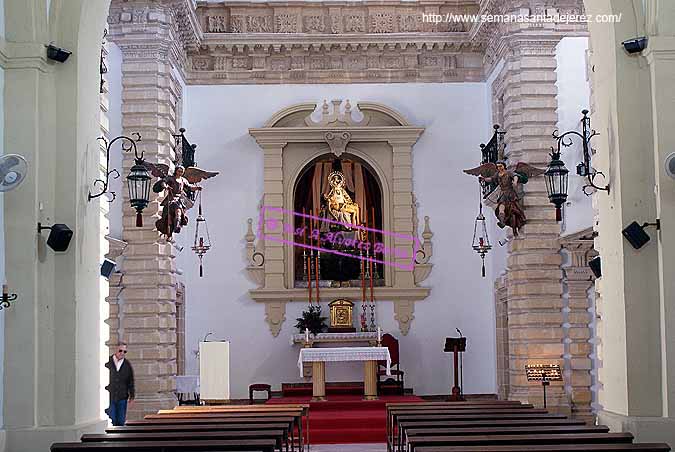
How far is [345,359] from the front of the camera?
20.4 metres

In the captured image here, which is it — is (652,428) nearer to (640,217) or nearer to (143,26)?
(640,217)

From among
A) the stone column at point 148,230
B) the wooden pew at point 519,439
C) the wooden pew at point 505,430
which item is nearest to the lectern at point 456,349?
the stone column at point 148,230

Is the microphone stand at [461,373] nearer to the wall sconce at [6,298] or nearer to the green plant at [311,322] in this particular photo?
the green plant at [311,322]

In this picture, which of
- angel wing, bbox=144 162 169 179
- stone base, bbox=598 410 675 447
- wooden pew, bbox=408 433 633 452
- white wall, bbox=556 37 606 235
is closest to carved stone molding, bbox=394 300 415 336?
white wall, bbox=556 37 606 235

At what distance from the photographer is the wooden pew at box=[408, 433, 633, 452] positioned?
912 cm

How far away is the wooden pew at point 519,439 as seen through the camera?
9.12m

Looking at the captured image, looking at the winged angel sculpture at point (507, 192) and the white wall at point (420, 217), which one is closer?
the winged angel sculpture at point (507, 192)

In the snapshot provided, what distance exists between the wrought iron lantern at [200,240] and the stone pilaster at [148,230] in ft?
6.99

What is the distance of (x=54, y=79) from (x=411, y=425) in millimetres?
4913

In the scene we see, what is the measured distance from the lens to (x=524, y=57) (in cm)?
2078

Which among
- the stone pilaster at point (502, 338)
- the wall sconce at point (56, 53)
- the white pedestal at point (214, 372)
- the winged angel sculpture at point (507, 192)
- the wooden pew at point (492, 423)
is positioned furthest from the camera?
the stone pilaster at point (502, 338)

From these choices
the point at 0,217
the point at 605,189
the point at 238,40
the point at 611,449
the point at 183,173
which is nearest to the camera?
the point at 611,449

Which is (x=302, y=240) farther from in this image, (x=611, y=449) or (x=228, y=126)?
(x=611, y=449)

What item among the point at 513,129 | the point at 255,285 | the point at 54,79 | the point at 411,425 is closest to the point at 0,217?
the point at 54,79
